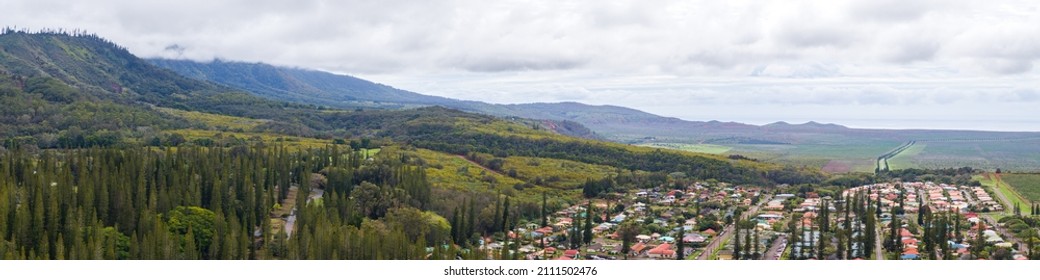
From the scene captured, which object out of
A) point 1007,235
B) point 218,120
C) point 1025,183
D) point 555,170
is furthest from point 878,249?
point 218,120

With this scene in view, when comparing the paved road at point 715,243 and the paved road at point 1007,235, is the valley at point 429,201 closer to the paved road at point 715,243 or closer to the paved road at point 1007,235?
the paved road at point 715,243

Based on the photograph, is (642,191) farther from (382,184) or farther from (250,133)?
(250,133)

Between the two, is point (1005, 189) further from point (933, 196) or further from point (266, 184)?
point (266, 184)

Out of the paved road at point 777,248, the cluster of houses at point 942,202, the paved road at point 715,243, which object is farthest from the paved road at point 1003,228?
the paved road at point 715,243

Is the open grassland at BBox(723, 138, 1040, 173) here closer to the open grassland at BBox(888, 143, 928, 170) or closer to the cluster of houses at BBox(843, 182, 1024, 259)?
the open grassland at BBox(888, 143, 928, 170)

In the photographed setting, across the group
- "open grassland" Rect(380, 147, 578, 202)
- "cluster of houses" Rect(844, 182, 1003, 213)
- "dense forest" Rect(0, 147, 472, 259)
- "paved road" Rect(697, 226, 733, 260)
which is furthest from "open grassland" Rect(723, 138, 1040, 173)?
"dense forest" Rect(0, 147, 472, 259)
